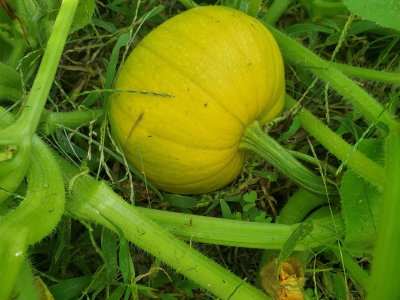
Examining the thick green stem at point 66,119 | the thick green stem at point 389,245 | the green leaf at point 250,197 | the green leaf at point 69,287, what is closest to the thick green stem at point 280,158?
the green leaf at point 250,197

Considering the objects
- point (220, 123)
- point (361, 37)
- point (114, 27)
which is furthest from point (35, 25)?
point (361, 37)

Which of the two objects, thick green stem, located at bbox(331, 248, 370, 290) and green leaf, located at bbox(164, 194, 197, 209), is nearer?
thick green stem, located at bbox(331, 248, 370, 290)

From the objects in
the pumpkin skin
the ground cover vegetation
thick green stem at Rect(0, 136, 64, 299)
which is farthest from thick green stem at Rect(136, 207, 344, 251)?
thick green stem at Rect(0, 136, 64, 299)

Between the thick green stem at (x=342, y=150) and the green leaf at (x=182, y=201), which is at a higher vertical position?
the thick green stem at (x=342, y=150)

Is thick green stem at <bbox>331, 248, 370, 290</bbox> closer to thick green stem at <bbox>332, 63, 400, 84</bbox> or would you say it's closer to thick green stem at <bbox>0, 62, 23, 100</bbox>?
thick green stem at <bbox>332, 63, 400, 84</bbox>

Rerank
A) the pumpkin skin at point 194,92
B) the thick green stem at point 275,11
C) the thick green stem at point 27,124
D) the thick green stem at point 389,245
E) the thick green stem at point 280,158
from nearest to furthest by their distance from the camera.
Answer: the thick green stem at point 389,245 → the thick green stem at point 27,124 → the pumpkin skin at point 194,92 → the thick green stem at point 280,158 → the thick green stem at point 275,11

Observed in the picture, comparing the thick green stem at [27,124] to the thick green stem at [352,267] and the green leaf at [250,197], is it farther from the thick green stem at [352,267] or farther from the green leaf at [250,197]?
the thick green stem at [352,267]

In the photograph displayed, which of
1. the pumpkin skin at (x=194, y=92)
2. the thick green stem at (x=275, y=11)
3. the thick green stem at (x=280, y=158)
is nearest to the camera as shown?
the pumpkin skin at (x=194, y=92)
